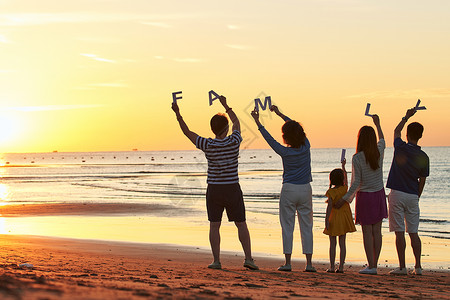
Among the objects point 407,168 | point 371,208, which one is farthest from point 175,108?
point 407,168

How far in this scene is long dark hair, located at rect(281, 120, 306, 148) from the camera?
299 inches

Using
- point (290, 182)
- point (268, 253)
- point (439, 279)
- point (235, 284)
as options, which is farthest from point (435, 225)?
point (235, 284)

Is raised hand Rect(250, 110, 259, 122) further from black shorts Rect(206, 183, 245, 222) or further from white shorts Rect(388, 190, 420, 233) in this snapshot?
white shorts Rect(388, 190, 420, 233)

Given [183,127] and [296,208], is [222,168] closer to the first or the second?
[183,127]

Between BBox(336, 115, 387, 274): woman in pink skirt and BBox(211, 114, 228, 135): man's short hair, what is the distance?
178cm

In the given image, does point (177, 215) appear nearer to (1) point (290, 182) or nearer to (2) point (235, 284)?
(1) point (290, 182)

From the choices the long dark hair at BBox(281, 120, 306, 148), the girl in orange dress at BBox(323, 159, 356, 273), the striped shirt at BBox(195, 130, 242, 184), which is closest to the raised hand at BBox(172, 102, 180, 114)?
the striped shirt at BBox(195, 130, 242, 184)

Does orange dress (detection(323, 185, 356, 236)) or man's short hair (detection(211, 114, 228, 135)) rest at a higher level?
man's short hair (detection(211, 114, 228, 135))

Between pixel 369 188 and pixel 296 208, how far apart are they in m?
1.02

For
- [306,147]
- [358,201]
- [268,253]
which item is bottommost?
[268,253]

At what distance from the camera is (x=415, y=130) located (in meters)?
7.97

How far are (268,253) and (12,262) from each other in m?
5.30

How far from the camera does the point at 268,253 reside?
11.6 meters

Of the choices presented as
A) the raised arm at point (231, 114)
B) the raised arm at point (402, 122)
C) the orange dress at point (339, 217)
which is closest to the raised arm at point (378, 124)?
the raised arm at point (402, 122)
